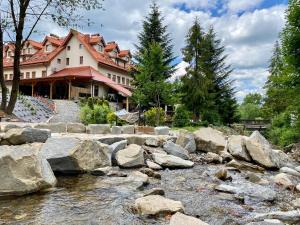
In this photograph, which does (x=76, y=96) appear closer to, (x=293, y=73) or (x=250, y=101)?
(x=293, y=73)

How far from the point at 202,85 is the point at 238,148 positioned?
20.3 m

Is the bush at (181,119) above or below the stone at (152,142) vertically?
above

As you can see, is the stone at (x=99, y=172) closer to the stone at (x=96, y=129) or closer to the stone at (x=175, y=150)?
the stone at (x=175, y=150)

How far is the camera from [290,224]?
18.0 feet

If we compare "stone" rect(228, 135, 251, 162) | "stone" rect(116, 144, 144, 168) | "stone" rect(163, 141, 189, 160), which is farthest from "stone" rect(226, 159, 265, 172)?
"stone" rect(116, 144, 144, 168)

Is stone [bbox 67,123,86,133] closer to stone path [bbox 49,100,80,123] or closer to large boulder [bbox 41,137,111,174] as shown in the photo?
large boulder [bbox 41,137,111,174]

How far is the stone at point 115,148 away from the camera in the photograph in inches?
390

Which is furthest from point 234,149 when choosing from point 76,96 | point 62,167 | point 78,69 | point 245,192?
point 78,69

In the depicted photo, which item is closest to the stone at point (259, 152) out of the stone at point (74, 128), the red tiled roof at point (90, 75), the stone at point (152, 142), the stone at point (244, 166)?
the stone at point (244, 166)

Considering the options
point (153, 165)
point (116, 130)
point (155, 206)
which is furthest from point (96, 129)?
point (155, 206)

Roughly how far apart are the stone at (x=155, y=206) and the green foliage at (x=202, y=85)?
25937 mm

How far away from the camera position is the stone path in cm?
2422

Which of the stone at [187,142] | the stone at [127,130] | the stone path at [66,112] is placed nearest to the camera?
the stone at [187,142]

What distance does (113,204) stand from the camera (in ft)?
20.4
